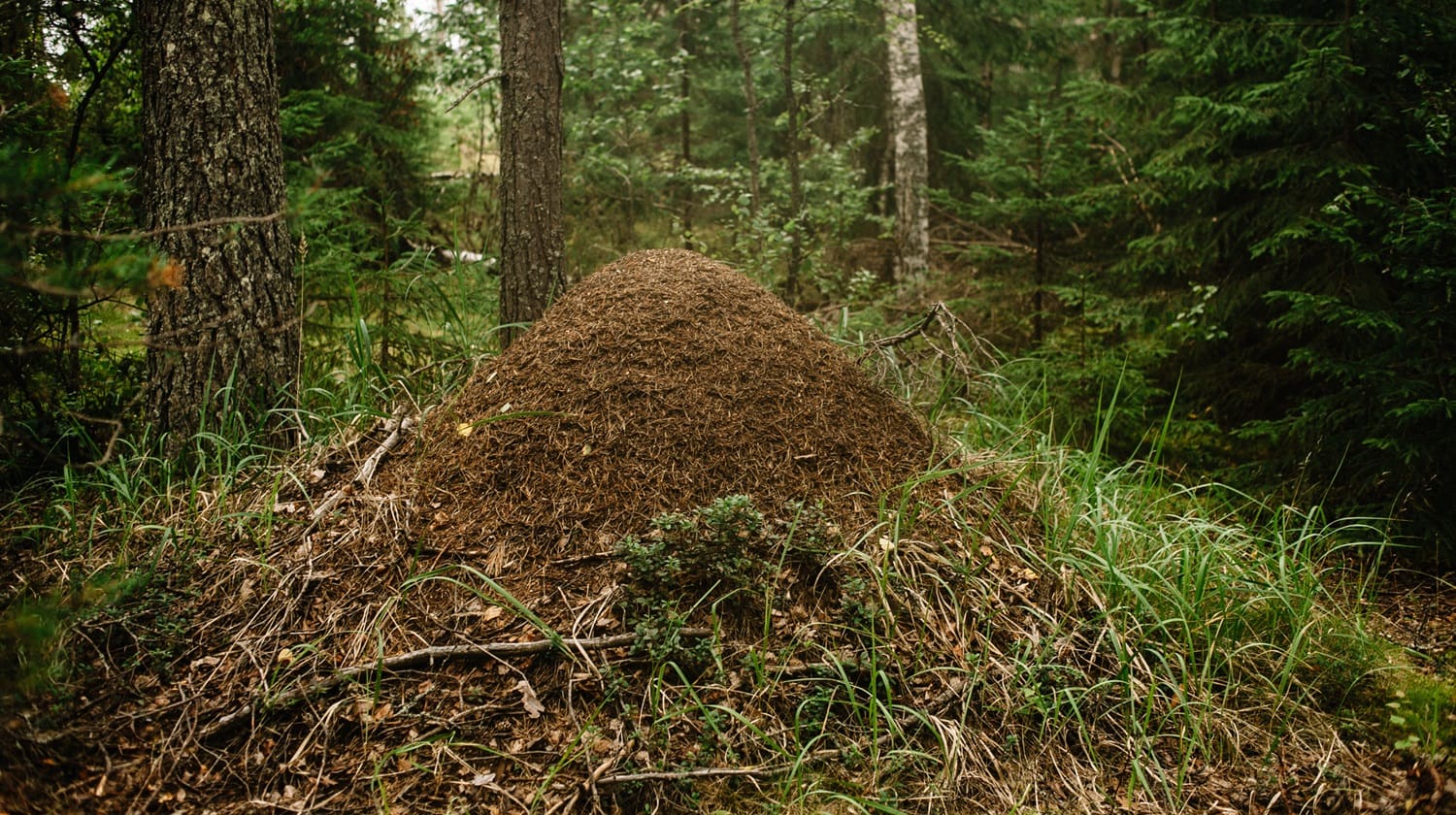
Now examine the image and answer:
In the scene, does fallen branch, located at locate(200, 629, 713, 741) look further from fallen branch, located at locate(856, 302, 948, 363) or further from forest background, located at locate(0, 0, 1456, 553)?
fallen branch, located at locate(856, 302, 948, 363)

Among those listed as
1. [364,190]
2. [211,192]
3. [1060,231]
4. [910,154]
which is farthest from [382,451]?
[910,154]

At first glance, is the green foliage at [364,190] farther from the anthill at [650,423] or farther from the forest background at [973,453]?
the anthill at [650,423]

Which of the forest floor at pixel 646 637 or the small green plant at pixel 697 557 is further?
the small green plant at pixel 697 557

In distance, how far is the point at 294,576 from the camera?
9.64ft

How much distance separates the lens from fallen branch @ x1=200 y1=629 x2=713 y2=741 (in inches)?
100

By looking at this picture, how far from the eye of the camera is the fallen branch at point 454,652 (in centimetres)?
254

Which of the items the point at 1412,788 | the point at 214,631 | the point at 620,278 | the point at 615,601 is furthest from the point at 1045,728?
the point at 214,631

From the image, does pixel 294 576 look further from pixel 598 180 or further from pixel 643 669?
pixel 598 180

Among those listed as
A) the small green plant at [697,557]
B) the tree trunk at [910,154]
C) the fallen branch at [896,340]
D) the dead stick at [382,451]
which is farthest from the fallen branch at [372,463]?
the tree trunk at [910,154]

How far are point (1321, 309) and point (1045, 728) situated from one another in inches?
139

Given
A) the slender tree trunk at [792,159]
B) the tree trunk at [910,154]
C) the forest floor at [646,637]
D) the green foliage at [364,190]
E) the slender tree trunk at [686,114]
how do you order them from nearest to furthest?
the forest floor at [646,637]
the green foliage at [364,190]
the slender tree trunk at [792,159]
the tree trunk at [910,154]
the slender tree trunk at [686,114]

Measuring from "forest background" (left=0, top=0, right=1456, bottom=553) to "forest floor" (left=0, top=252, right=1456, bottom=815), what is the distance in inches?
30.5

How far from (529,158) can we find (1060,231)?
520 centimetres

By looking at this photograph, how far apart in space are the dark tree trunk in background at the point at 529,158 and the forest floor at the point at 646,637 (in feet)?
2.57
